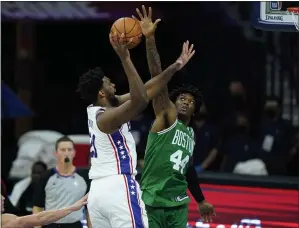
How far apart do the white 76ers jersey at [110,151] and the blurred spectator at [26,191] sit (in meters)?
3.72

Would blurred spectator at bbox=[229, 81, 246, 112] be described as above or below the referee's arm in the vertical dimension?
above

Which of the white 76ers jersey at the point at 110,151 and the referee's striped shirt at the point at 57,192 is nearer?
the white 76ers jersey at the point at 110,151

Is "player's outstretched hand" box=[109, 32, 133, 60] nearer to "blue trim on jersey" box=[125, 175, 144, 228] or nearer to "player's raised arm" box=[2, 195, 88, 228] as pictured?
"blue trim on jersey" box=[125, 175, 144, 228]

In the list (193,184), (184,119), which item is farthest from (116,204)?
(193,184)

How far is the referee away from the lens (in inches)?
397

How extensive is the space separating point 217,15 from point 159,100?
701 centimetres

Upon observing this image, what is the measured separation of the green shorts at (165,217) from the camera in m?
8.35

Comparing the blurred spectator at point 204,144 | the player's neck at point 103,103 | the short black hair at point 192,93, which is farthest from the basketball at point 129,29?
the blurred spectator at point 204,144

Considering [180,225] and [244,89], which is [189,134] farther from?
[244,89]

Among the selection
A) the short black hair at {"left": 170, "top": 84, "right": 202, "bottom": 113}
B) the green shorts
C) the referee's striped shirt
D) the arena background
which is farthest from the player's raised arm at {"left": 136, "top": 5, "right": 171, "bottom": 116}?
the arena background

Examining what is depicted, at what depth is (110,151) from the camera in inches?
294

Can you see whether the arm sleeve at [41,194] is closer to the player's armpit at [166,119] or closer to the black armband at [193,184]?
the black armband at [193,184]

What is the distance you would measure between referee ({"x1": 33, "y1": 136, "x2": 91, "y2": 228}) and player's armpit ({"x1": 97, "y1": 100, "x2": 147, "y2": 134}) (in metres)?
2.83

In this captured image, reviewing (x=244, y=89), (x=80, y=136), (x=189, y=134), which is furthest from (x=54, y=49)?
(x=189, y=134)
